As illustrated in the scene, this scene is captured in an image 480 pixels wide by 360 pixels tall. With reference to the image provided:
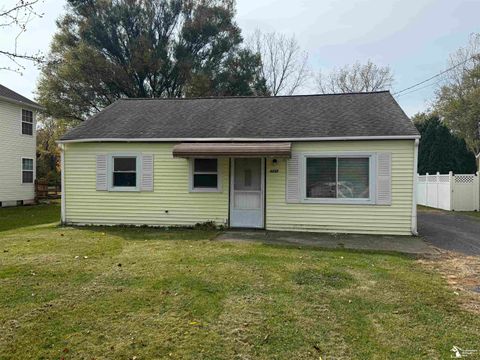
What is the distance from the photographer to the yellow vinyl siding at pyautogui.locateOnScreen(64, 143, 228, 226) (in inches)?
450

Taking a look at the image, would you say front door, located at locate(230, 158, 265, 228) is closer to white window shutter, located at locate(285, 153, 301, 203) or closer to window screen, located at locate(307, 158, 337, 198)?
white window shutter, located at locate(285, 153, 301, 203)

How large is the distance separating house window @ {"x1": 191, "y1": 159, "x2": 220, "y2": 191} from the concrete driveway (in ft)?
19.5

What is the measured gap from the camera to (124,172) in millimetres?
11867

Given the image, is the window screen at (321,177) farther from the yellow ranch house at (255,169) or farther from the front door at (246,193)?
the front door at (246,193)

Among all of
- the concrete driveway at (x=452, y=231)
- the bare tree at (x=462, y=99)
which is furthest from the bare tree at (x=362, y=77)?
the concrete driveway at (x=452, y=231)

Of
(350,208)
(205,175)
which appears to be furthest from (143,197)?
(350,208)

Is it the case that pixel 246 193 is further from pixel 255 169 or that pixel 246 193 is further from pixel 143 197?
pixel 143 197

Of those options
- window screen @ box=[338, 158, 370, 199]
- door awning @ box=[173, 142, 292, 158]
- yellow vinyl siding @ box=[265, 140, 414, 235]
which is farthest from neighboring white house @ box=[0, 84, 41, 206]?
window screen @ box=[338, 158, 370, 199]

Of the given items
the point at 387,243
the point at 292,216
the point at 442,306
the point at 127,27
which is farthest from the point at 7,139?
the point at 442,306

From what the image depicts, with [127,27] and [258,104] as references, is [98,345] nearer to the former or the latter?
[258,104]

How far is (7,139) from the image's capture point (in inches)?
752

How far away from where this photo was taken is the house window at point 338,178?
34.6ft

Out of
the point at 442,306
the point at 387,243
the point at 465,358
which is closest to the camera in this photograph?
the point at 465,358

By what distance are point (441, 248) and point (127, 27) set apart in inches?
1013
